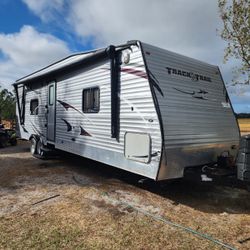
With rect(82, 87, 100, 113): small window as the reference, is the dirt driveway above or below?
below

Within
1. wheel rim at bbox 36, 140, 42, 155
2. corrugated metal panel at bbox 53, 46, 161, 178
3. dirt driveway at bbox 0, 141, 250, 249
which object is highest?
corrugated metal panel at bbox 53, 46, 161, 178

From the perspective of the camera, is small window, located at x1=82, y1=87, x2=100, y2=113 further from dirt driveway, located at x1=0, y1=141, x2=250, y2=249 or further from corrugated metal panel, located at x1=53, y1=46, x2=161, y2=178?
dirt driveway, located at x1=0, y1=141, x2=250, y2=249

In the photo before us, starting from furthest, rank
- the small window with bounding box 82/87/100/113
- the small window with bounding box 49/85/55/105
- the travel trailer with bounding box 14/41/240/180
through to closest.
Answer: the small window with bounding box 49/85/55/105 → the small window with bounding box 82/87/100/113 → the travel trailer with bounding box 14/41/240/180

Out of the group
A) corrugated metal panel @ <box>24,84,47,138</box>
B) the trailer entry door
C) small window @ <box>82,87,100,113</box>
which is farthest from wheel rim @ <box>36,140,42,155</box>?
small window @ <box>82,87,100,113</box>

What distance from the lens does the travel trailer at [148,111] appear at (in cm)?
531

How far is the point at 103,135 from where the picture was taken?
21.4 feet

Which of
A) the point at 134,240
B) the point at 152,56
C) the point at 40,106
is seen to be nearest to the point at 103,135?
the point at 152,56

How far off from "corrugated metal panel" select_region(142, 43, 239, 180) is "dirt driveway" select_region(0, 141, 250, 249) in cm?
98

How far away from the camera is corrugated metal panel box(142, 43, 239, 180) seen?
538cm

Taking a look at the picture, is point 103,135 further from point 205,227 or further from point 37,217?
point 205,227

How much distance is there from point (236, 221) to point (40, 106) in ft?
25.2

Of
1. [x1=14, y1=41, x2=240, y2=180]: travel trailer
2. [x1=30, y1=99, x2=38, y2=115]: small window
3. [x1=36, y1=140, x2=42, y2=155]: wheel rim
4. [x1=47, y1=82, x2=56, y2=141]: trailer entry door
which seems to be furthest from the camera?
[x1=30, y1=99, x2=38, y2=115]: small window

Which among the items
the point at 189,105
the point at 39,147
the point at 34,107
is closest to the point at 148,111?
the point at 189,105

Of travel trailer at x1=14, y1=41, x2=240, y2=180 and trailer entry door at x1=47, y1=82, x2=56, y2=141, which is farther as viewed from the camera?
trailer entry door at x1=47, y1=82, x2=56, y2=141
